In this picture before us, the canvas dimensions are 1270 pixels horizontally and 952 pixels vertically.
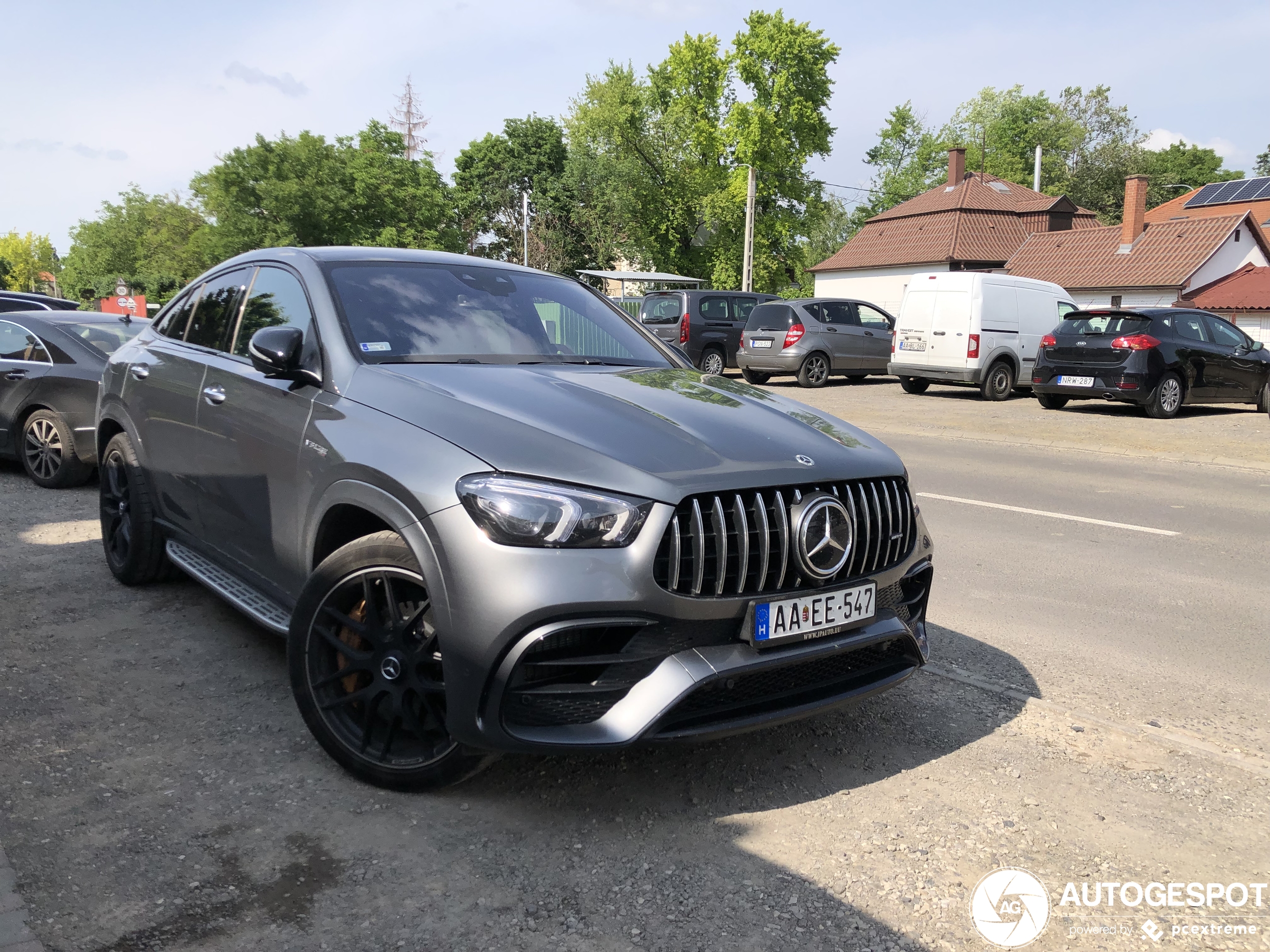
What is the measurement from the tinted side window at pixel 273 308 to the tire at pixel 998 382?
54.1ft

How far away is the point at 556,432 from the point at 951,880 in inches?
63.3

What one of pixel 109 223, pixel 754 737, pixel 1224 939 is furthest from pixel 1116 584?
pixel 109 223

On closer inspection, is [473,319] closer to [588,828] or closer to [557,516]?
[557,516]

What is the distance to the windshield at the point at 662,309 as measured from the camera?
72.1ft

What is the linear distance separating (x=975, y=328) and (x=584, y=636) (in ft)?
56.7

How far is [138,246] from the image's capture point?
73.2 metres

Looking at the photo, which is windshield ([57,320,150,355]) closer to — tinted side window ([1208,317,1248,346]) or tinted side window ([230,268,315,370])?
tinted side window ([230,268,315,370])

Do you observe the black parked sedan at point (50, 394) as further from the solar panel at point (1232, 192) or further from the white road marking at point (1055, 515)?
the solar panel at point (1232, 192)

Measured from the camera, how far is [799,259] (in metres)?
59.7

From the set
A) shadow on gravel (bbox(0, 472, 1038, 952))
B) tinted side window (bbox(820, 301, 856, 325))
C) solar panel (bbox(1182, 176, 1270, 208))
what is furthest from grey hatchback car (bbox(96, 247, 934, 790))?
solar panel (bbox(1182, 176, 1270, 208))

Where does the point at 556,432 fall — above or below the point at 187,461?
above

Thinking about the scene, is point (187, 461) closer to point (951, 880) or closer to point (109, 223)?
point (951, 880)

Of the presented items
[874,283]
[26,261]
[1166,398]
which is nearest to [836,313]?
[1166,398]

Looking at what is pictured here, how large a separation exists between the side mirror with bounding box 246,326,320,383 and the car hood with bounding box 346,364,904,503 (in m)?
0.28
